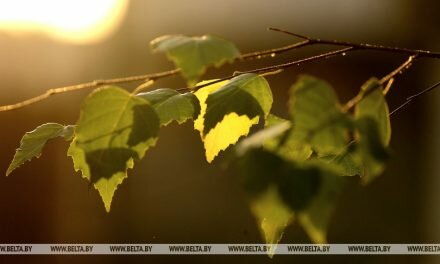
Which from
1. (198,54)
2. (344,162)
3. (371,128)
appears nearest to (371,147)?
(371,128)

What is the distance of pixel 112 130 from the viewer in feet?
1.50

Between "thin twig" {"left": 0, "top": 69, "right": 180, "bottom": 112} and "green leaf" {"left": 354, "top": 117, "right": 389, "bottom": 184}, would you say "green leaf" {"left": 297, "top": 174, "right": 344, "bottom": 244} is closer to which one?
"green leaf" {"left": 354, "top": 117, "right": 389, "bottom": 184}

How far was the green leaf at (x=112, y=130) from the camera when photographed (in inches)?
17.6

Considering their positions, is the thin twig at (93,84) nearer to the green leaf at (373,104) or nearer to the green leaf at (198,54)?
the green leaf at (198,54)

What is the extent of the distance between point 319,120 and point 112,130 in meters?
0.18

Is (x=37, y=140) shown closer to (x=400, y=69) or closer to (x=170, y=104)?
(x=170, y=104)

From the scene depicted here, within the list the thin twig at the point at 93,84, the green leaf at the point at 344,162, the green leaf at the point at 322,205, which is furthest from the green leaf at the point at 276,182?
the green leaf at the point at 344,162

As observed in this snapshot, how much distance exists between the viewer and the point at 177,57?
423 millimetres

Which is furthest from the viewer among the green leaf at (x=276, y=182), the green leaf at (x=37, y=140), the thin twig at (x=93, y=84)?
the green leaf at (x=37, y=140)

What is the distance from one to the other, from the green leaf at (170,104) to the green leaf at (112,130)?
0.19 ft

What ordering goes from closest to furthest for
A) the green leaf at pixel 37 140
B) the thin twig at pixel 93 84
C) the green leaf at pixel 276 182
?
1. the green leaf at pixel 276 182
2. the thin twig at pixel 93 84
3. the green leaf at pixel 37 140

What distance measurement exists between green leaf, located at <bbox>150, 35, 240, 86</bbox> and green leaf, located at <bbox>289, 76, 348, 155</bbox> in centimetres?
8

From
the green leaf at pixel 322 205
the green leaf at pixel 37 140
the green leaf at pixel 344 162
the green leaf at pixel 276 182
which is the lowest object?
the green leaf at pixel 344 162

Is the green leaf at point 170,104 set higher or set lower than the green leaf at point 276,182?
lower
